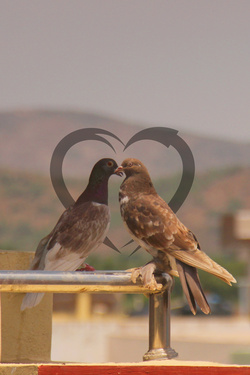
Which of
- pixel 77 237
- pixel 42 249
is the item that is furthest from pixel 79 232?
pixel 42 249

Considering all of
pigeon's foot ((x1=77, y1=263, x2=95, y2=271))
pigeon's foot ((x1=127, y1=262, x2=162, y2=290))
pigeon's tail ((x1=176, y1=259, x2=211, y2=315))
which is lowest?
pigeon's foot ((x1=77, y1=263, x2=95, y2=271))

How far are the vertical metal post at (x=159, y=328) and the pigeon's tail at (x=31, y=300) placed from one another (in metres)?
1.25

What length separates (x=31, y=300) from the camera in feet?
16.5

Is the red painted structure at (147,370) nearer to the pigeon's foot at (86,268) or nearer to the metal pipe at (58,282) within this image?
the metal pipe at (58,282)

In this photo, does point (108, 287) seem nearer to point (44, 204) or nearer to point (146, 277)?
point (146, 277)

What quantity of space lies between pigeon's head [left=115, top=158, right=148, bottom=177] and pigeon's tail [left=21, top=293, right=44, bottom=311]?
0.98 m

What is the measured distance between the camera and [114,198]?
17.1 feet

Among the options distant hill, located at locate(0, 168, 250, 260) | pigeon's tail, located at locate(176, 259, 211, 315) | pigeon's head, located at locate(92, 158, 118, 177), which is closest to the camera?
pigeon's tail, located at locate(176, 259, 211, 315)

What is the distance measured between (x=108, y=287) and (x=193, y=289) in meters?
0.74

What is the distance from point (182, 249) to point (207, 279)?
99.4 m

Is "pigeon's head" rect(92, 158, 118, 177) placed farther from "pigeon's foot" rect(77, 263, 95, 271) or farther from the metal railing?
the metal railing

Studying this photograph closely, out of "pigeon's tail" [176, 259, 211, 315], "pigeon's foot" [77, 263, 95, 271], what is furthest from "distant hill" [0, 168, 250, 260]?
"pigeon's tail" [176, 259, 211, 315]


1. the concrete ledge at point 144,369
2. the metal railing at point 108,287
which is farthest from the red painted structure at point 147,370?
the metal railing at point 108,287

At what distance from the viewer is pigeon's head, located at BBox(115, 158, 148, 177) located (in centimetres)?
501
